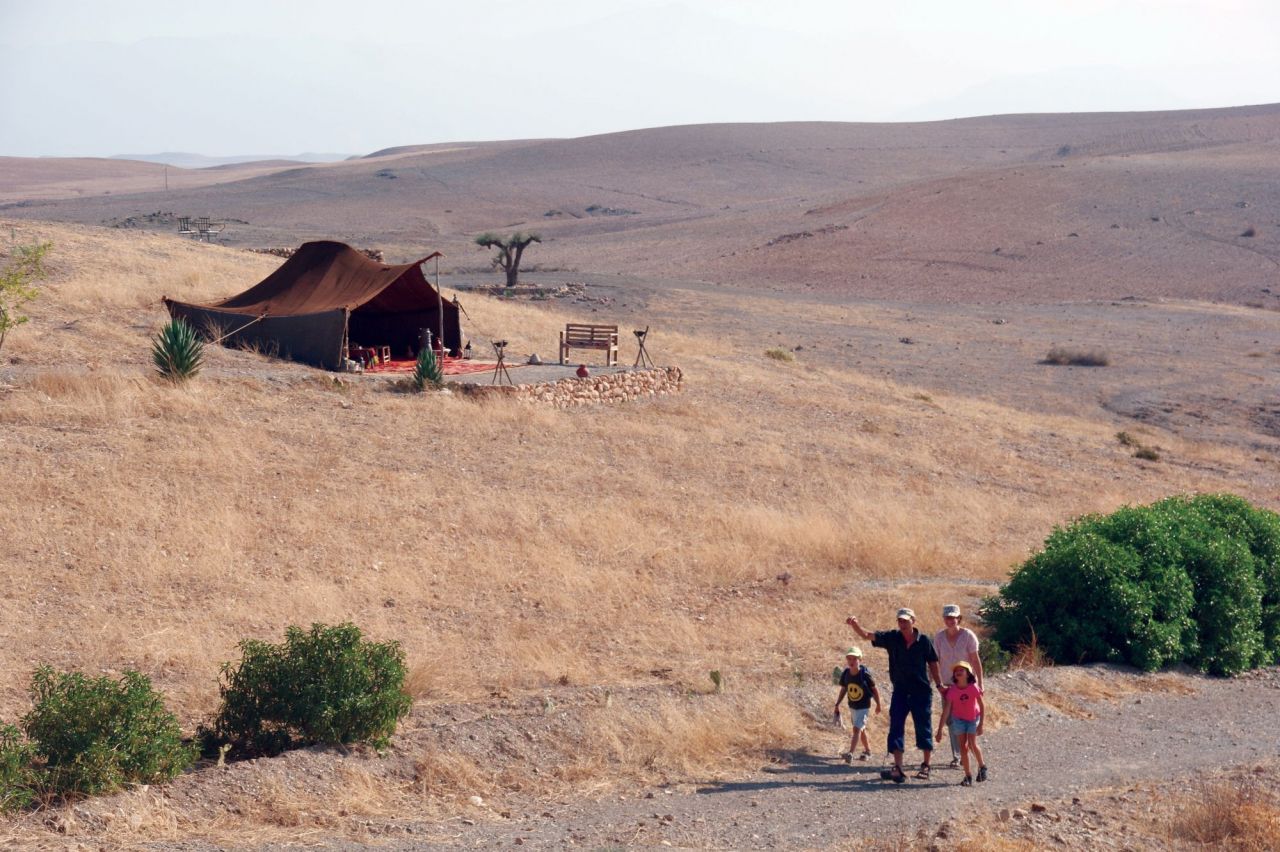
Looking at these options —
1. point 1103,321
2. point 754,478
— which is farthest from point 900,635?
point 1103,321

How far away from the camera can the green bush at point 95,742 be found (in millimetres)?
7465

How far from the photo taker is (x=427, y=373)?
21.4 meters

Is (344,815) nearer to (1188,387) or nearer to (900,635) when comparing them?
(900,635)

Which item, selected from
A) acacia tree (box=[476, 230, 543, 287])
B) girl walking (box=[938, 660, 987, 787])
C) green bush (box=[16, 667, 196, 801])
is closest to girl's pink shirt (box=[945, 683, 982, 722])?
girl walking (box=[938, 660, 987, 787])

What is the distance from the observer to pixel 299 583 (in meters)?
12.6

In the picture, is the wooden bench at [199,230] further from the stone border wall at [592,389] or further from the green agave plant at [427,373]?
the green agave plant at [427,373]

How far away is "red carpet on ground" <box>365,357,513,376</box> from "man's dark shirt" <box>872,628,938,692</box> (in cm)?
1561

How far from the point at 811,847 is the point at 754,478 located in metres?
12.1

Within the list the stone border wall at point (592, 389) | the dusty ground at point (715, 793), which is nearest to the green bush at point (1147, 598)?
the dusty ground at point (715, 793)

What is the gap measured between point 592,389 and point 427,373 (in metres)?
3.22

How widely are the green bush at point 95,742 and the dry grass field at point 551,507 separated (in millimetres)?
394

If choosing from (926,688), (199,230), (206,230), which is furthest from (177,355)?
(199,230)

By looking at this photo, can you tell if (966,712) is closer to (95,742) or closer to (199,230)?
(95,742)

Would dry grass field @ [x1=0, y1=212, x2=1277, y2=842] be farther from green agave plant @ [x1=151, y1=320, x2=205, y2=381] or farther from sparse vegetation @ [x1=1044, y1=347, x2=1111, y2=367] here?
sparse vegetation @ [x1=1044, y1=347, x2=1111, y2=367]
